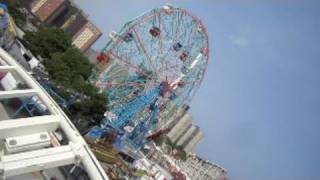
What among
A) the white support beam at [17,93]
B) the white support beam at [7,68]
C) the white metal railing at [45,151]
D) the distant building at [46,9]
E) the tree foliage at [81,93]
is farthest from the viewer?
the distant building at [46,9]

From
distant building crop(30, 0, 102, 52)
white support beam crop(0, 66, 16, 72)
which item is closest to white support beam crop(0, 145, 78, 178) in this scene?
white support beam crop(0, 66, 16, 72)

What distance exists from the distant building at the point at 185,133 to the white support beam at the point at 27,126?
101013 mm

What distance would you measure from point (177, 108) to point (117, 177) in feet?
44.0

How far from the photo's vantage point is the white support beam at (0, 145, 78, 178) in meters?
8.52

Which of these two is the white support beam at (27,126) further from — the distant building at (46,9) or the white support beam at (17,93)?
the distant building at (46,9)

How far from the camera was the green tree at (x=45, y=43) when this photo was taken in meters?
50.3

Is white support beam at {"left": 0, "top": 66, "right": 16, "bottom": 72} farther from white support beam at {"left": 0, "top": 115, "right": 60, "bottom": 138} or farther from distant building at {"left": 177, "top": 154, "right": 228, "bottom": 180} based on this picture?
distant building at {"left": 177, "top": 154, "right": 228, "bottom": 180}

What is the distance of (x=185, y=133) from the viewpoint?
118500 millimetres

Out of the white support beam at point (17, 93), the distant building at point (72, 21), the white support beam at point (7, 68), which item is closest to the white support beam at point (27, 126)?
the white support beam at point (17, 93)

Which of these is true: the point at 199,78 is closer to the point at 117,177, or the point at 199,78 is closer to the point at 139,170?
the point at 139,170

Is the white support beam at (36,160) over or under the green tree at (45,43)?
under

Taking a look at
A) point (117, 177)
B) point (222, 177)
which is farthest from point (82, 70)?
point (222, 177)

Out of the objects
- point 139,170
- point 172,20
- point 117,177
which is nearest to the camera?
point 117,177

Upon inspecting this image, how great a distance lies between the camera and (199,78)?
44.9 meters
